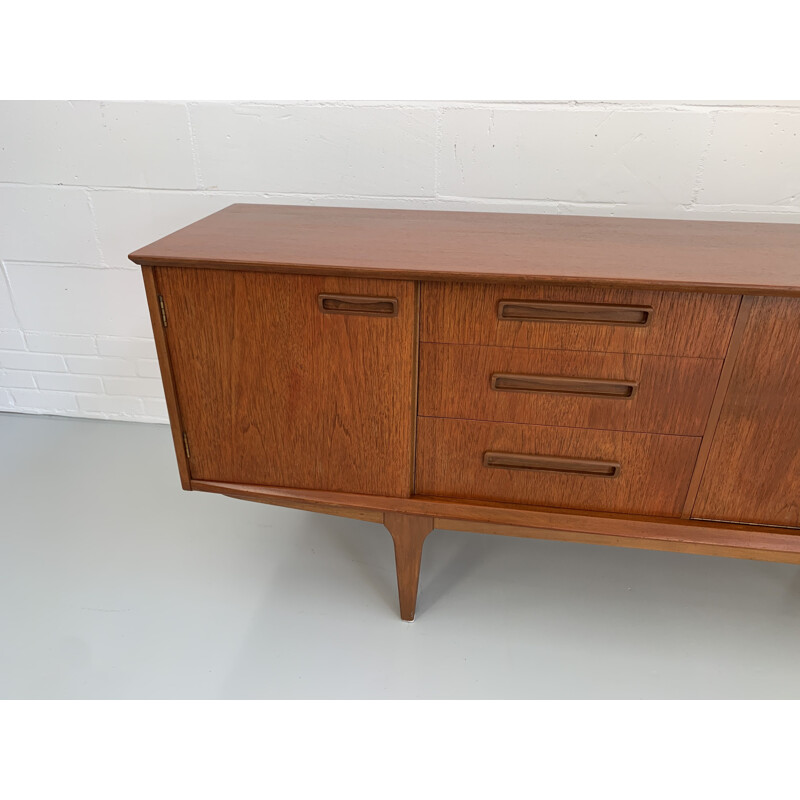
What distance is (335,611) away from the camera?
1533 millimetres

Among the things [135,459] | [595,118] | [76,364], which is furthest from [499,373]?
[76,364]

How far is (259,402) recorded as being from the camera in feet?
4.30

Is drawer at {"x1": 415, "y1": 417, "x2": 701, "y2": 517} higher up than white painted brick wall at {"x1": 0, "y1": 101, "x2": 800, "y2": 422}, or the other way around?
white painted brick wall at {"x1": 0, "y1": 101, "x2": 800, "y2": 422}

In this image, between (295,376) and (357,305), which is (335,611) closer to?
(295,376)

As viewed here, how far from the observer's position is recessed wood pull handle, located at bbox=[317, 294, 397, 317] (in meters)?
1.17

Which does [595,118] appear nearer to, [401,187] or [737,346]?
[401,187]

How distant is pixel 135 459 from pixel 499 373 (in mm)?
1456

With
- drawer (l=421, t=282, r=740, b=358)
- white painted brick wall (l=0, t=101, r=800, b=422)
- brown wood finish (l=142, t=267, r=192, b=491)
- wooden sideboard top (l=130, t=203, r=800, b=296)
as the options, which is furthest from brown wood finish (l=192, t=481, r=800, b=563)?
white painted brick wall (l=0, t=101, r=800, b=422)

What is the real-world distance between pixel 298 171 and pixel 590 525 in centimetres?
128

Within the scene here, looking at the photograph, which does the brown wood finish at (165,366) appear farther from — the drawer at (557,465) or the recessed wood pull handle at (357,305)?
the drawer at (557,465)

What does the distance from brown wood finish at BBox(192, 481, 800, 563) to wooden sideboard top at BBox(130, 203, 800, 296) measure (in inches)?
20.1

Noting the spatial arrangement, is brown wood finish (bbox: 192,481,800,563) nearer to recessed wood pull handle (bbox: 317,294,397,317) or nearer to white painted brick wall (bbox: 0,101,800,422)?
recessed wood pull handle (bbox: 317,294,397,317)

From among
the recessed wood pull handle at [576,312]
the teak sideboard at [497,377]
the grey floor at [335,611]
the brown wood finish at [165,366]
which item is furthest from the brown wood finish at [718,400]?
the brown wood finish at [165,366]

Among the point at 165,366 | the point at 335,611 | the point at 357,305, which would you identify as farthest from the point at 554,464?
the point at 165,366
